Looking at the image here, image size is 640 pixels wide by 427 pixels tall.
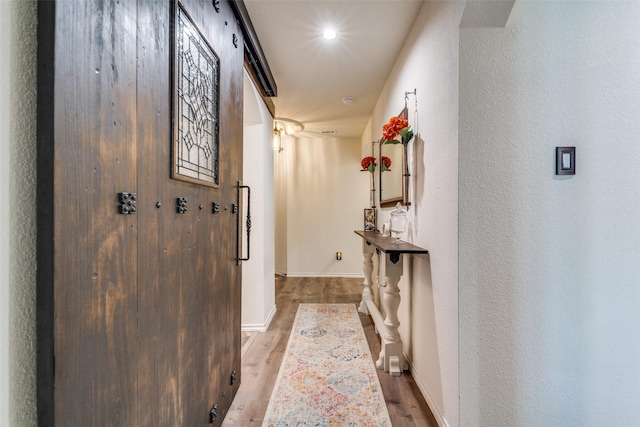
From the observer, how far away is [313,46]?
2332mm

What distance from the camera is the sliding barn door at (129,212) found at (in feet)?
2.04

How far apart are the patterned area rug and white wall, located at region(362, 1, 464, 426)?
37 centimetres

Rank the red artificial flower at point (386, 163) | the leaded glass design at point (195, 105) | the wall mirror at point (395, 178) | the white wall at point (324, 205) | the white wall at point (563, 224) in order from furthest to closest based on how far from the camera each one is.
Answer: the white wall at point (324, 205), the red artificial flower at point (386, 163), the wall mirror at point (395, 178), the white wall at point (563, 224), the leaded glass design at point (195, 105)

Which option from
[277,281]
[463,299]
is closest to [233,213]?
[463,299]

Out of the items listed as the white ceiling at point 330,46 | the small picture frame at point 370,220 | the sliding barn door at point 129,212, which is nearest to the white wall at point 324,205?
the small picture frame at point 370,220

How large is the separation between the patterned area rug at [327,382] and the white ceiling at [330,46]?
8.19ft

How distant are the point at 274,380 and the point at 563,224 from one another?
1.96 meters

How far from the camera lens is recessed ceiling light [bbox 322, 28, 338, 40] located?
2130 millimetres

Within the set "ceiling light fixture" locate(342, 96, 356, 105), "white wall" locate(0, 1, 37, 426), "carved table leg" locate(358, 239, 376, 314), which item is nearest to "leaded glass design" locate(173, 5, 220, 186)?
"white wall" locate(0, 1, 37, 426)

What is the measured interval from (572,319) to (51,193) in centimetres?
192

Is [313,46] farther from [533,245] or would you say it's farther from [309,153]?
[309,153]

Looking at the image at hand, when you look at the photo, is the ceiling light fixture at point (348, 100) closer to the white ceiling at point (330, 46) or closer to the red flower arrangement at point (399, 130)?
the white ceiling at point (330, 46)

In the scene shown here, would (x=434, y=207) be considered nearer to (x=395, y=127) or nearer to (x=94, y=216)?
(x=395, y=127)

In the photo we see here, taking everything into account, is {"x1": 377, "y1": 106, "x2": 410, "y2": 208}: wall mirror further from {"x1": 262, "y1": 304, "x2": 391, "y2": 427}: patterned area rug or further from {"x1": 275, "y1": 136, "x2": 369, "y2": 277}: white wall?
{"x1": 275, "y1": 136, "x2": 369, "y2": 277}: white wall
